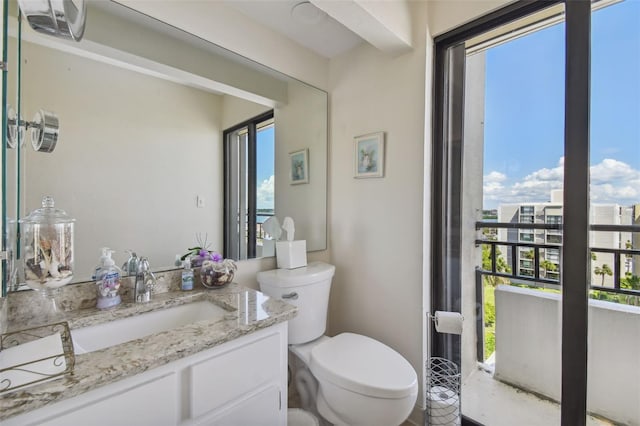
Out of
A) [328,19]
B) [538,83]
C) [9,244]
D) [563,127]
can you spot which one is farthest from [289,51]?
[9,244]

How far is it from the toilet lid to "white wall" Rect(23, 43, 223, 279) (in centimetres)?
76

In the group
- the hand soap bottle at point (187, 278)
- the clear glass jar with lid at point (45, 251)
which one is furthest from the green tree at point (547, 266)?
the clear glass jar with lid at point (45, 251)

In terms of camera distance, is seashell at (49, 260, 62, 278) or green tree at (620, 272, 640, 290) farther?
green tree at (620, 272, 640, 290)

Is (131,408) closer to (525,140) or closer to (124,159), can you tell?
(124,159)

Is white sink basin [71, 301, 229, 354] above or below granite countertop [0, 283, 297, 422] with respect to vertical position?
below

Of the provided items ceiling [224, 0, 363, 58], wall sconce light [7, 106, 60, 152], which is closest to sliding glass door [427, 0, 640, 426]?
ceiling [224, 0, 363, 58]

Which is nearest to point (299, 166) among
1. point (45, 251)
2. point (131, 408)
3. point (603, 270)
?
point (45, 251)

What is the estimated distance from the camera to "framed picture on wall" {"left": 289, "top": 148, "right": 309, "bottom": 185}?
1.76 metres

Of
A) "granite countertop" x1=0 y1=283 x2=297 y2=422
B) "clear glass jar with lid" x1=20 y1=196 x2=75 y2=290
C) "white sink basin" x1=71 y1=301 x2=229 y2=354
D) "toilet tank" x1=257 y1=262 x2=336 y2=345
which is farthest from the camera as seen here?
"toilet tank" x1=257 y1=262 x2=336 y2=345

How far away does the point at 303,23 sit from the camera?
1.54 metres

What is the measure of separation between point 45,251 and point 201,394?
23.1 inches

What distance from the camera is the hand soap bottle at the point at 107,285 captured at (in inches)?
37.7

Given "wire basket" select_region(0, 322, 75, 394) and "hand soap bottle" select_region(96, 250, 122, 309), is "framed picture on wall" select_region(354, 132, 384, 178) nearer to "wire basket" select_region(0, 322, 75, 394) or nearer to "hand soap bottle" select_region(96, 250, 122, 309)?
"hand soap bottle" select_region(96, 250, 122, 309)

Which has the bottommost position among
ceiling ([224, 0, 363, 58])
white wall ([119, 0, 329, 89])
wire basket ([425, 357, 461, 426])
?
wire basket ([425, 357, 461, 426])
